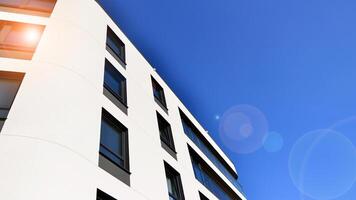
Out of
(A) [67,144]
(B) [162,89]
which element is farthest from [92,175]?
(B) [162,89]

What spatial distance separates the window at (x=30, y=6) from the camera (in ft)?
38.8

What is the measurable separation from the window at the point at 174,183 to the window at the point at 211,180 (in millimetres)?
4349

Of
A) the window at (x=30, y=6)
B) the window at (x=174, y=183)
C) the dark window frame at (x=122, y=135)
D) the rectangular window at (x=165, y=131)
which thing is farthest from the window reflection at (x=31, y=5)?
the window at (x=174, y=183)

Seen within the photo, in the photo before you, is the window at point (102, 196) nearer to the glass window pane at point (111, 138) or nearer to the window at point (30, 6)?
the glass window pane at point (111, 138)

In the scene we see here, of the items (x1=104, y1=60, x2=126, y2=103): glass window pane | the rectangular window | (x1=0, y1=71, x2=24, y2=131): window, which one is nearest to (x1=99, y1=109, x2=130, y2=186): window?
(x1=104, y1=60, x2=126, y2=103): glass window pane

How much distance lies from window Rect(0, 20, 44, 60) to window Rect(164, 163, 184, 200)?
23.5 feet

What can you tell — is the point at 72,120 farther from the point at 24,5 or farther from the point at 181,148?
the point at 181,148

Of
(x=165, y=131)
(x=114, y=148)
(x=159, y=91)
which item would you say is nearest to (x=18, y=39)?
(x=114, y=148)

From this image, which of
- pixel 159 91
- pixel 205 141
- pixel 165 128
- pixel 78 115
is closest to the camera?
pixel 78 115

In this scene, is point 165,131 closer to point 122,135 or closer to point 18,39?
point 122,135

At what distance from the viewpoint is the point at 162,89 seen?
18562 millimetres

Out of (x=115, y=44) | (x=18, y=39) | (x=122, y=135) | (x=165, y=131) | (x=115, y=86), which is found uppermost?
(x=115, y=44)

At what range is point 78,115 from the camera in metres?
8.73

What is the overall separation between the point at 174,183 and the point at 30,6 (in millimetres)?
10007
